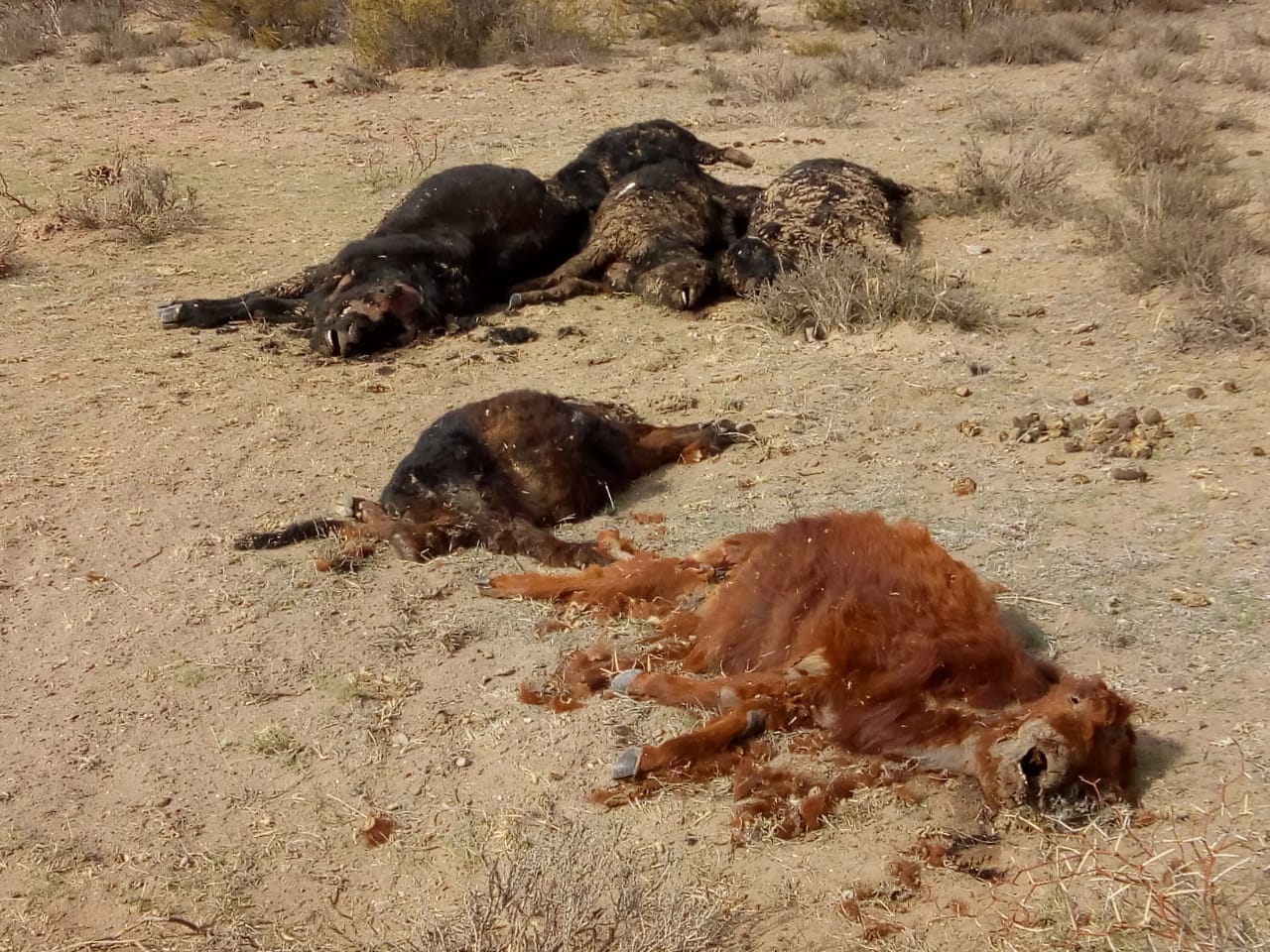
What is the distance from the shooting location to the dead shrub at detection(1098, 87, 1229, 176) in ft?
27.9

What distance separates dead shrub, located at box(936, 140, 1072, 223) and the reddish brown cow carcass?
15.8ft

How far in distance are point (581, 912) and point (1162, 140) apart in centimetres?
785

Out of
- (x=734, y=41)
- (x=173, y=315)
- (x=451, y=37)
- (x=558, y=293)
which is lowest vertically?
(x=558, y=293)

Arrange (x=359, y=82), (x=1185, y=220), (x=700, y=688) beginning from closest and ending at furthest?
(x=700, y=688), (x=1185, y=220), (x=359, y=82)

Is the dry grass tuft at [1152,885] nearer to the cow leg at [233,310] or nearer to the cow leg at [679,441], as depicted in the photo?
the cow leg at [679,441]

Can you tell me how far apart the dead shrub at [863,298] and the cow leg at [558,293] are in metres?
1.42

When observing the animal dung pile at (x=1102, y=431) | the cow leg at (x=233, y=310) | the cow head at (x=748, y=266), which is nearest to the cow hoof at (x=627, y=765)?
the animal dung pile at (x=1102, y=431)

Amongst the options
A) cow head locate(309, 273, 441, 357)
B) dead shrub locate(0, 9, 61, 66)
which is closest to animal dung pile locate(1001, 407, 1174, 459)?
cow head locate(309, 273, 441, 357)

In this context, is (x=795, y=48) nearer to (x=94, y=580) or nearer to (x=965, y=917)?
(x=94, y=580)

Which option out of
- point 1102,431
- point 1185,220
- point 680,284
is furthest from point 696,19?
point 1102,431

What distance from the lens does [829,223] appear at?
25.5 ft

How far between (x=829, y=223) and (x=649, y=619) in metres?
4.37

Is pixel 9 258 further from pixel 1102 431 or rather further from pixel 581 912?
pixel 581 912

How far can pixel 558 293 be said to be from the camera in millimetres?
7801
